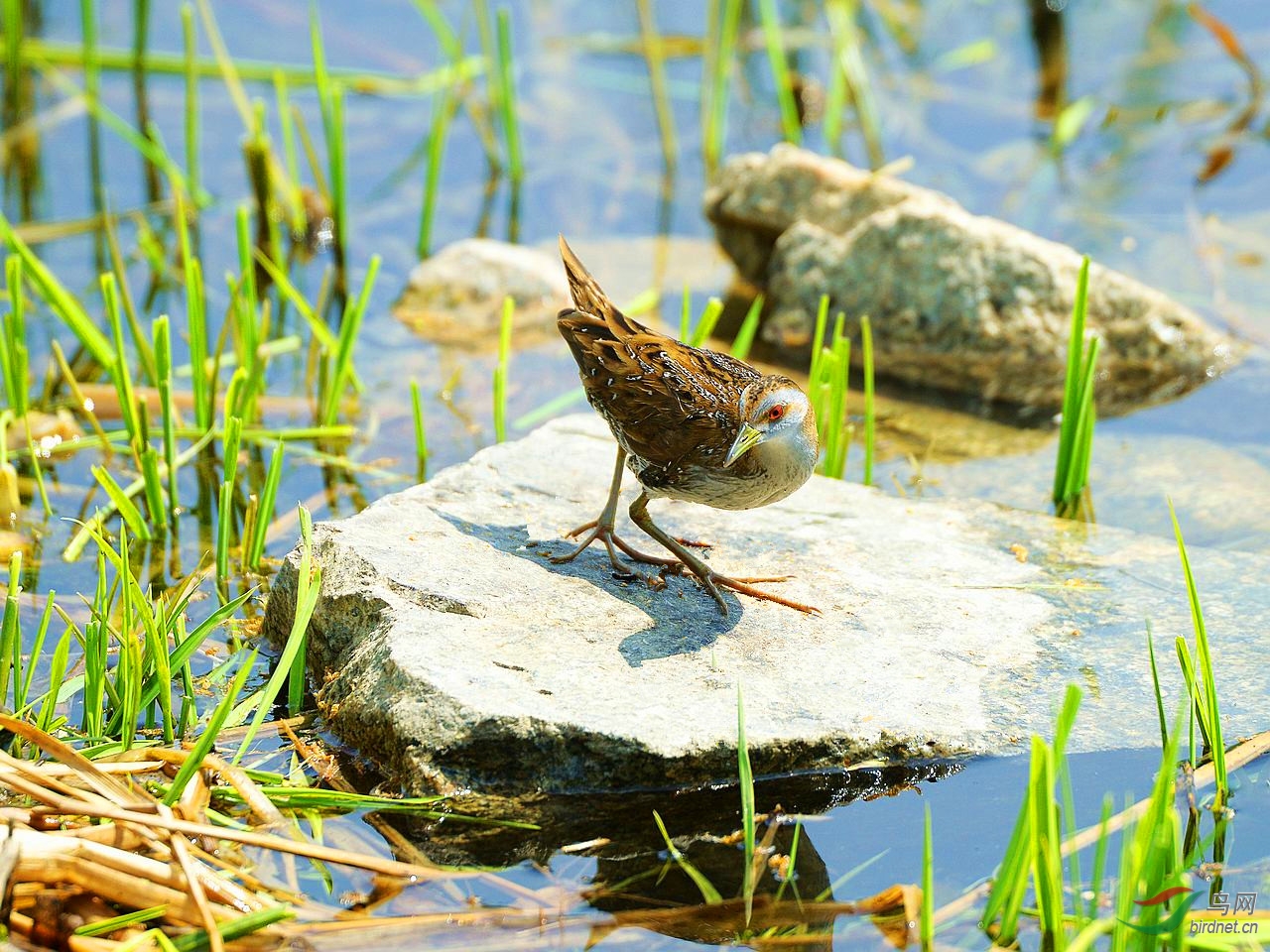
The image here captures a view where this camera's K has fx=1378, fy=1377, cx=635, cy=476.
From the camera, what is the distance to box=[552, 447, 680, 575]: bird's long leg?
4992 millimetres

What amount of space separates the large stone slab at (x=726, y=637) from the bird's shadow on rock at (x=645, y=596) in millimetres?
11

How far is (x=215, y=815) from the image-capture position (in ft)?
12.4

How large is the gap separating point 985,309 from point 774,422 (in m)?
3.53

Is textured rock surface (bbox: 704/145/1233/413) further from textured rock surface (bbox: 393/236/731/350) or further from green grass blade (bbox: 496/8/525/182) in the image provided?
green grass blade (bbox: 496/8/525/182)

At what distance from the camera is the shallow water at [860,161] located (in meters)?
5.94

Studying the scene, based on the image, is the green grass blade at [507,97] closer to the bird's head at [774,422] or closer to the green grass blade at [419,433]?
the green grass blade at [419,433]

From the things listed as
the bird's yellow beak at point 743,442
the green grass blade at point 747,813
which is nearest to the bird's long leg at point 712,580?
the bird's yellow beak at point 743,442

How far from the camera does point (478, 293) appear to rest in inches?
335

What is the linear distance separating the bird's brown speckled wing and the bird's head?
0.11m

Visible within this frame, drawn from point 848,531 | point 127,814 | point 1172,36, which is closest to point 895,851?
point 848,531

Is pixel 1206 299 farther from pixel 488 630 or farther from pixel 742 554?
pixel 488 630

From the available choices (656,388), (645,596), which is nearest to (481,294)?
(656,388)
